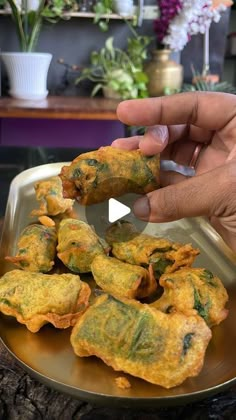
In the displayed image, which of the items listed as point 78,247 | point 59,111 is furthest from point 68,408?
point 59,111

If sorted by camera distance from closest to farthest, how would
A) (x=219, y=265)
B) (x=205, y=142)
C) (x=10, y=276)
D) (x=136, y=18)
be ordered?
(x=10, y=276), (x=219, y=265), (x=205, y=142), (x=136, y=18)

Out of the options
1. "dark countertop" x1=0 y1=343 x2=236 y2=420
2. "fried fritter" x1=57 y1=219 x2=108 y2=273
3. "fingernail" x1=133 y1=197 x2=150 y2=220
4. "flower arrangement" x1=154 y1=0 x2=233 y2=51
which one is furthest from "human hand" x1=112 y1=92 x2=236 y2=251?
"flower arrangement" x1=154 y1=0 x2=233 y2=51

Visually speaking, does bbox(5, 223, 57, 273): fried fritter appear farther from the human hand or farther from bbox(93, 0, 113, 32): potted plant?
bbox(93, 0, 113, 32): potted plant

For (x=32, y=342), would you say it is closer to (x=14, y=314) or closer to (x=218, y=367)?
(x=14, y=314)

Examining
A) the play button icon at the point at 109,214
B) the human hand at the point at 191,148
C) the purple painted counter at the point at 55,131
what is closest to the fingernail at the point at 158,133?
the human hand at the point at 191,148

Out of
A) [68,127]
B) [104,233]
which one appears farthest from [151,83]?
[104,233]
